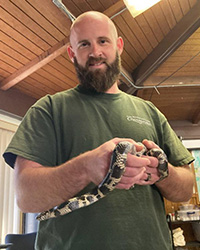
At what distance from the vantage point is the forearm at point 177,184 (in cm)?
106

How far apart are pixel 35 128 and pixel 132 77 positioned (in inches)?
169

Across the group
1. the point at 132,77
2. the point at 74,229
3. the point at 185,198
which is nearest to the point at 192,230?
the point at 132,77

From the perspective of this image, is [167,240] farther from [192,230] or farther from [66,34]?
[192,230]

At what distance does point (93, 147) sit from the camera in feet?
3.40

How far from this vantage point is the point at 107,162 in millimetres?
765

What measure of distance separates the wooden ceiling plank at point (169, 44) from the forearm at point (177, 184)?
3219mm

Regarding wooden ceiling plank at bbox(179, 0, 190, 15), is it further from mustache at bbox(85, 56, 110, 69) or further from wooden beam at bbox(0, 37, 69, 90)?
mustache at bbox(85, 56, 110, 69)

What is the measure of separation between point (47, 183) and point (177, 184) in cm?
53

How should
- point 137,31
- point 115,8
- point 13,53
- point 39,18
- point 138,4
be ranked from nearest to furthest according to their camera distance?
1. point 138,4
2. point 39,18
3. point 115,8
4. point 13,53
5. point 137,31

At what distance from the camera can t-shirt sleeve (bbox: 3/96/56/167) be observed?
0.94m

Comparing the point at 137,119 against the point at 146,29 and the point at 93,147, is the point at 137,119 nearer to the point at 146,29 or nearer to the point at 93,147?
the point at 93,147

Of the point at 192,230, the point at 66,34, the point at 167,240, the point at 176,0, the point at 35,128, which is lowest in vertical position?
the point at 192,230

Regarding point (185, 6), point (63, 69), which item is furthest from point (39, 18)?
point (185, 6)

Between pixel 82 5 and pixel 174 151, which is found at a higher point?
pixel 82 5
